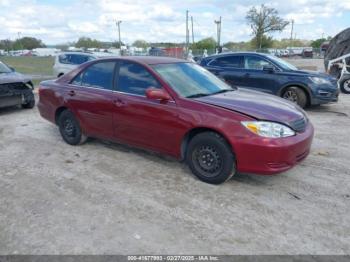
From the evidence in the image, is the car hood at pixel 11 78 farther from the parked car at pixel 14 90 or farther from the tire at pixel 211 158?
the tire at pixel 211 158

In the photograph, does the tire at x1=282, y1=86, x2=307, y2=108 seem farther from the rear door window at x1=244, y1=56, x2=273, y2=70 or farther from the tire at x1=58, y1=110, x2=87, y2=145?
the tire at x1=58, y1=110, x2=87, y2=145

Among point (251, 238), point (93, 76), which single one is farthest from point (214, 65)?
point (251, 238)

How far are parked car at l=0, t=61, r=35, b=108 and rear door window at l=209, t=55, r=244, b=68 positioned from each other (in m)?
5.36

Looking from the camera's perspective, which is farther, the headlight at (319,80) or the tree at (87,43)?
the tree at (87,43)

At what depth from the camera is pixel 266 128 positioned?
12.2ft

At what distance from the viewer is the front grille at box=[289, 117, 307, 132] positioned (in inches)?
154

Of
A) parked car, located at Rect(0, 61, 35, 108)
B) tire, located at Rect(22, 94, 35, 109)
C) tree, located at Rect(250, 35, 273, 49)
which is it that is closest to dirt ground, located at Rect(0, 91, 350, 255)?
parked car, located at Rect(0, 61, 35, 108)

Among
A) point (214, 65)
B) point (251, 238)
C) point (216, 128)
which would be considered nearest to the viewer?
point (251, 238)

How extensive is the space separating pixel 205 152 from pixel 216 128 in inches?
14.5

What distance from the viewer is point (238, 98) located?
441 cm

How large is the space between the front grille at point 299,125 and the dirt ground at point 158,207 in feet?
2.32

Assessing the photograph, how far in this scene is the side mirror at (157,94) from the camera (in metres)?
4.20

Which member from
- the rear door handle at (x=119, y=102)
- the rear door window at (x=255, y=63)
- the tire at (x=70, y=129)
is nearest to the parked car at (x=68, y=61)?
the rear door window at (x=255, y=63)

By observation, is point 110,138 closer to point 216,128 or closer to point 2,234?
point 216,128
